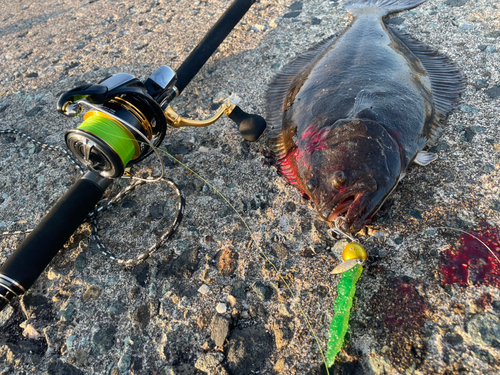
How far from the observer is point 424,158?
7.68ft

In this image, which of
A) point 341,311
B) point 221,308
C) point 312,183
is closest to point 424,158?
point 312,183

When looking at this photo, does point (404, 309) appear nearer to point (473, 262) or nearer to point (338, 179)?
point (473, 262)

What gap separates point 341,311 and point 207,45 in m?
2.64

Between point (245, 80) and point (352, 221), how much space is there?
81.0 inches

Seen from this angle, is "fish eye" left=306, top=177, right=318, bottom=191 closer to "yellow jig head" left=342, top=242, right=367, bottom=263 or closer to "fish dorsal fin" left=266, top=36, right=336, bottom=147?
"yellow jig head" left=342, top=242, right=367, bottom=263

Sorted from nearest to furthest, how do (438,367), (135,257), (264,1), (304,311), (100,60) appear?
(438,367) → (304,311) → (135,257) → (100,60) → (264,1)

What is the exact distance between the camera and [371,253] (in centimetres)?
201

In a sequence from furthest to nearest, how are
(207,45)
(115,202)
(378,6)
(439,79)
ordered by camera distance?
(378,6) → (207,45) → (439,79) → (115,202)

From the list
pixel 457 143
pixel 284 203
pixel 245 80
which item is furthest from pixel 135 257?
pixel 457 143

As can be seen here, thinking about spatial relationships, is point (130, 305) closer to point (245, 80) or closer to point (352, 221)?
point (352, 221)

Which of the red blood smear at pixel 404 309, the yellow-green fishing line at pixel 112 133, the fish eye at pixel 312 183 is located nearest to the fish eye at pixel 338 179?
the fish eye at pixel 312 183

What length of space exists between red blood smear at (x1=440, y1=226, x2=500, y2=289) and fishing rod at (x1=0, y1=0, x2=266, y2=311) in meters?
1.94

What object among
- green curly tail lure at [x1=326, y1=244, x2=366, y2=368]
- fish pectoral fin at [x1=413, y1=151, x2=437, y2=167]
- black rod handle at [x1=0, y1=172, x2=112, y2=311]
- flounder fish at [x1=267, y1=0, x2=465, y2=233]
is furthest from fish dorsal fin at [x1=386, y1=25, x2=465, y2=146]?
black rod handle at [x1=0, y1=172, x2=112, y2=311]

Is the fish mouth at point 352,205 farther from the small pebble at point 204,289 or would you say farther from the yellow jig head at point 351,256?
the small pebble at point 204,289
